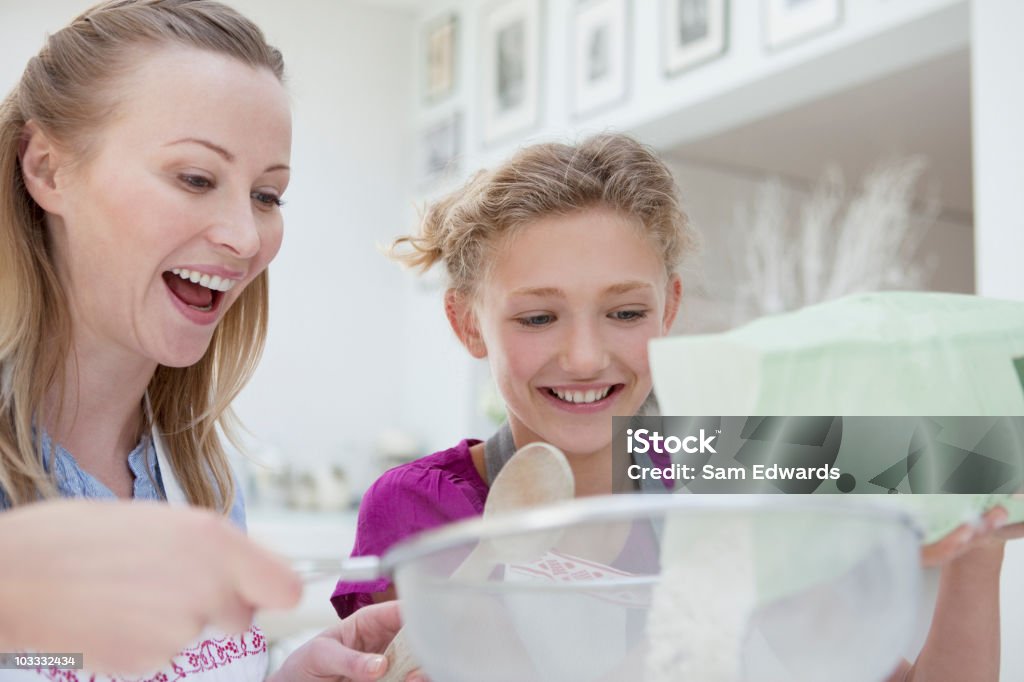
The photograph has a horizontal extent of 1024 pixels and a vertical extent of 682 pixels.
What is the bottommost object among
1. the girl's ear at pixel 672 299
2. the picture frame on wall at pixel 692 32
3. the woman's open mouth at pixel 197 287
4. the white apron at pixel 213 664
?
the white apron at pixel 213 664

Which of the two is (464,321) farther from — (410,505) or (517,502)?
(517,502)

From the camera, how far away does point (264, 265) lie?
3.04 feet

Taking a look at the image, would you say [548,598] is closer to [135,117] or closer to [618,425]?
[618,425]

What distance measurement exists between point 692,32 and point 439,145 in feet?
5.48

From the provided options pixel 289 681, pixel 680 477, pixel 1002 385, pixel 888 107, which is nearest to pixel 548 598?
pixel 680 477

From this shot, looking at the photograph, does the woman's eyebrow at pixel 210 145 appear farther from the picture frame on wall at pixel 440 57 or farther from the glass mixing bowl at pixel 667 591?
the picture frame on wall at pixel 440 57

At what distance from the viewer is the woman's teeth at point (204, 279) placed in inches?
33.9

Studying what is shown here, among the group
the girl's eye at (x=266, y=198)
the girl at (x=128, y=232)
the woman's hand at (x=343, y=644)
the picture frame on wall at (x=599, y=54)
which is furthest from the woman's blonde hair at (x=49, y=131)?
the picture frame on wall at (x=599, y=54)

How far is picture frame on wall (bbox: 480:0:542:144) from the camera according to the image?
363 cm

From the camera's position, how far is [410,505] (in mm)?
1026

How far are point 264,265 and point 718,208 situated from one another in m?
3.18

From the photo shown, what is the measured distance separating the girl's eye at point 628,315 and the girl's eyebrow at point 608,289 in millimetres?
20

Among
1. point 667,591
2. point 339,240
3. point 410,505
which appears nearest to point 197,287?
point 410,505

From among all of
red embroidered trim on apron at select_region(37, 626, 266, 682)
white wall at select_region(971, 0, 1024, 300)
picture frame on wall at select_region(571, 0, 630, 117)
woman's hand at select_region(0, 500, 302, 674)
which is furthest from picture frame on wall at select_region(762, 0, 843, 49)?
woman's hand at select_region(0, 500, 302, 674)
